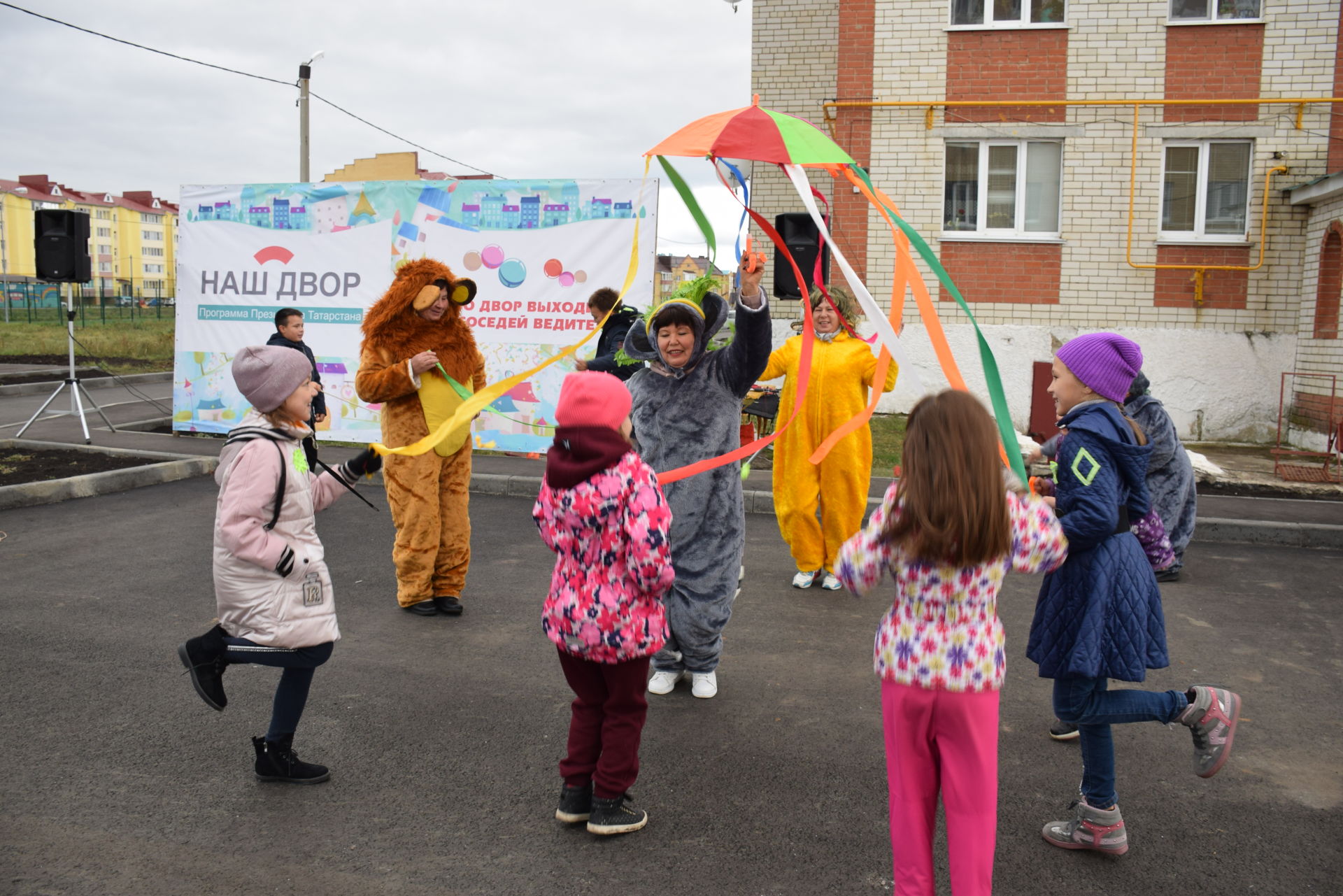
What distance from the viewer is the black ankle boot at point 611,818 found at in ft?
11.0

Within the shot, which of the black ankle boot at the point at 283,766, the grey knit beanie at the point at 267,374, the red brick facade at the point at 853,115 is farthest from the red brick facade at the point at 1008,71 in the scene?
the black ankle boot at the point at 283,766

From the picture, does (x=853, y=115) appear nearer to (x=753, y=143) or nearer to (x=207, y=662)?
(x=753, y=143)

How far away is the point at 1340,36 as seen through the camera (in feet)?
44.8

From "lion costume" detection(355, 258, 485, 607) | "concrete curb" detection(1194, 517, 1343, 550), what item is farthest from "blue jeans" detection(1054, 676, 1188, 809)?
"concrete curb" detection(1194, 517, 1343, 550)

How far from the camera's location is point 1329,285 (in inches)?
522

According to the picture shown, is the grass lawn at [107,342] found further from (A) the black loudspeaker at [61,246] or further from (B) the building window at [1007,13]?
(B) the building window at [1007,13]

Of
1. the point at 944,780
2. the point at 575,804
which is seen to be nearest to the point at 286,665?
the point at 575,804

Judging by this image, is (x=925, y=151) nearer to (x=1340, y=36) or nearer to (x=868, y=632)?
(x=1340, y=36)

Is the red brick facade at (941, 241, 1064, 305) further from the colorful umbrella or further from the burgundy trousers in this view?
the burgundy trousers

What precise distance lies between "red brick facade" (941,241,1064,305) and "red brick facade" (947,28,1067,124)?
1.81 meters

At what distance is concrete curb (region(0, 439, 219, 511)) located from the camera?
8.88 meters

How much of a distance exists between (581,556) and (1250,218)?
14081mm

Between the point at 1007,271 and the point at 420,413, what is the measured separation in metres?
10.9

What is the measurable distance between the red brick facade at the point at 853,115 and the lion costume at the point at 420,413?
9646 mm
